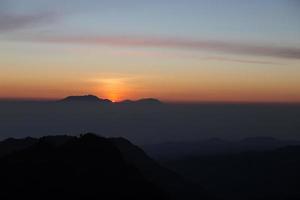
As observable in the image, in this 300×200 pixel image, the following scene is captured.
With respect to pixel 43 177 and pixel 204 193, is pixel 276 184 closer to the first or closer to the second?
pixel 204 193

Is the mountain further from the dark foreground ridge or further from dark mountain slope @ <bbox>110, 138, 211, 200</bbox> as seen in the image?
the dark foreground ridge

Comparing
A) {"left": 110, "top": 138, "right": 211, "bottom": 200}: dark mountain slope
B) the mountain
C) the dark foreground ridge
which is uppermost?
the dark foreground ridge

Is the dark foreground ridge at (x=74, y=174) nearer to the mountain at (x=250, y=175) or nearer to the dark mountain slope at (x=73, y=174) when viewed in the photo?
the dark mountain slope at (x=73, y=174)

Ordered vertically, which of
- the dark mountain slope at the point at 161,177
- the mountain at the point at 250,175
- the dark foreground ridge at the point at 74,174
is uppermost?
the dark foreground ridge at the point at 74,174

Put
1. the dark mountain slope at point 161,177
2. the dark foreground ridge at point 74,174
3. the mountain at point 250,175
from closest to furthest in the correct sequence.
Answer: the dark foreground ridge at point 74,174 < the dark mountain slope at point 161,177 < the mountain at point 250,175

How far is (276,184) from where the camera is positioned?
520ft

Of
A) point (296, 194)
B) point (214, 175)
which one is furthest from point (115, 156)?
point (214, 175)

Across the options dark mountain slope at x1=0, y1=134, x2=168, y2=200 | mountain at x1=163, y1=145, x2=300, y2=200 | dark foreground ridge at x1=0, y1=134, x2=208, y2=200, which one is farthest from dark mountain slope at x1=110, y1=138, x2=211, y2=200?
dark foreground ridge at x1=0, y1=134, x2=208, y2=200

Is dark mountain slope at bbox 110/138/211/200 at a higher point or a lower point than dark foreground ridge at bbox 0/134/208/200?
lower

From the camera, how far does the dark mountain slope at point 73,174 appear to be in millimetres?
52656

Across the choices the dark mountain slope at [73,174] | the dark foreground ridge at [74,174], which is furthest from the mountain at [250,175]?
the dark foreground ridge at [74,174]

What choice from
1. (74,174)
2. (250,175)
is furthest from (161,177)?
(74,174)

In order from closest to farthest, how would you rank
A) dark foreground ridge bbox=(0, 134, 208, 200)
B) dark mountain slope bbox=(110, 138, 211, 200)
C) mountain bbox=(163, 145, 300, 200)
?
dark foreground ridge bbox=(0, 134, 208, 200) < dark mountain slope bbox=(110, 138, 211, 200) < mountain bbox=(163, 145, 300, 200)

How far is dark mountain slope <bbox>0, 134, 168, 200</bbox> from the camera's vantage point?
2073 inches
